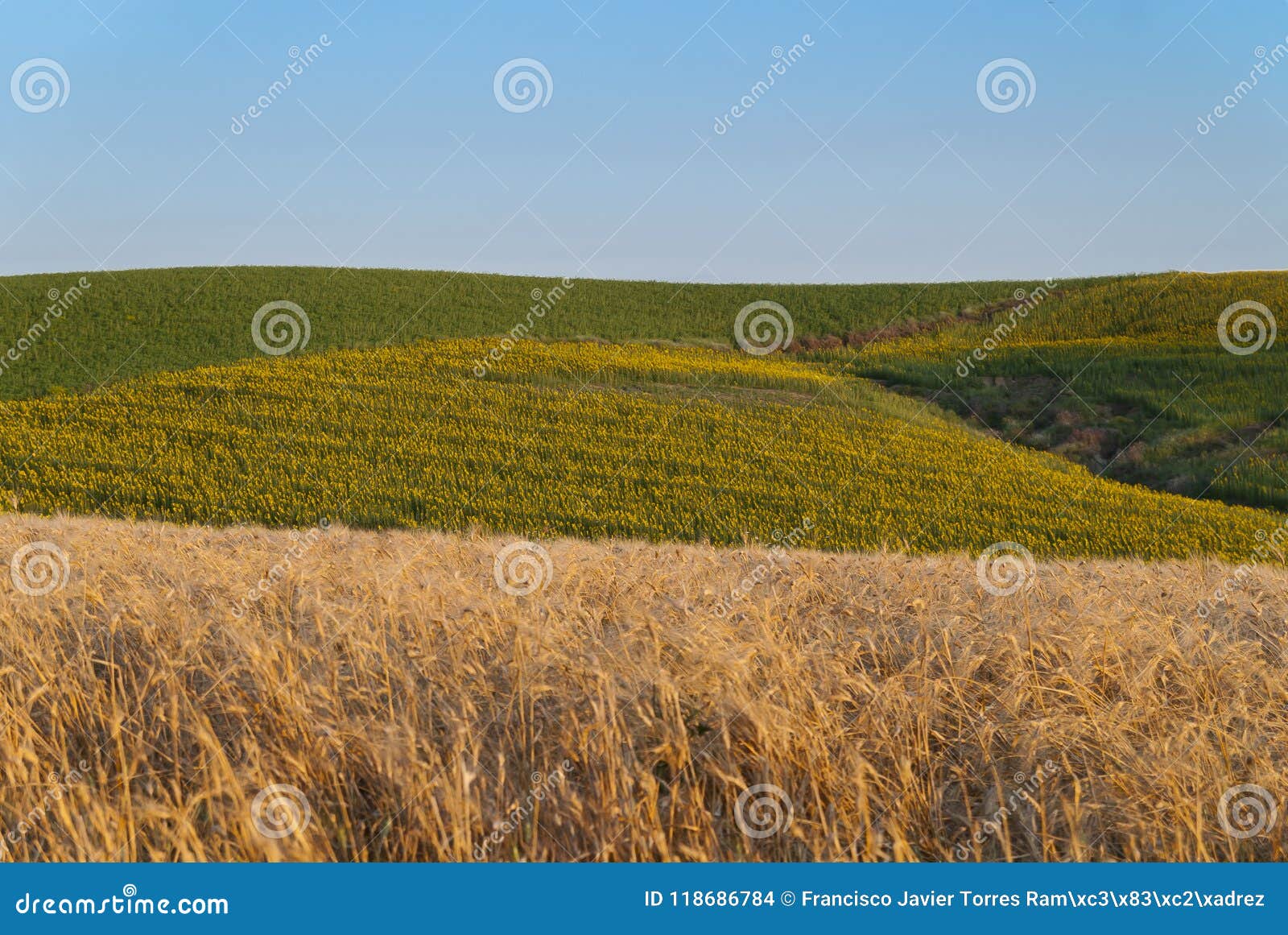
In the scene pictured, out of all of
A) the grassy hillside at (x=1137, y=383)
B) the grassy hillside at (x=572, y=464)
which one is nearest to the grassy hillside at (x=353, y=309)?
the grassy hillside at (x=572, y=464)

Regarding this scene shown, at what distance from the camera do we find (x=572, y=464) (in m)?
21.8

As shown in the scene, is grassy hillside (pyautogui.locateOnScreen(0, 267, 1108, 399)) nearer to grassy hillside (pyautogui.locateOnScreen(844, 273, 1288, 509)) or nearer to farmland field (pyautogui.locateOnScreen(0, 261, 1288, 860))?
grassy hillside (pyautogui.locateOnScreen(844, 273, 1288, 509))

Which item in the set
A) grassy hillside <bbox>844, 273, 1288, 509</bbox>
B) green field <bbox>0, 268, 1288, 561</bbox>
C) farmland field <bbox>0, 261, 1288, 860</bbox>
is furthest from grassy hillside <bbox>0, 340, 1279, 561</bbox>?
farmland field <bbox>0, 261, 1288, 860</bbox>

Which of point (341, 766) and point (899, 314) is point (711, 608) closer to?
point (341, 766)

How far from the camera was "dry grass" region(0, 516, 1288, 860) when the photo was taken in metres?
3.40

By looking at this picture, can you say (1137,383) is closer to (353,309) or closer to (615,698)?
(615,698)

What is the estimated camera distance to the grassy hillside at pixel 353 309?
37.7 metres

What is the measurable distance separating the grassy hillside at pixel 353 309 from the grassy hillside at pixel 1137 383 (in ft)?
28.2

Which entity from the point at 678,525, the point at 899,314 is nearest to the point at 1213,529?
the point at 678,525

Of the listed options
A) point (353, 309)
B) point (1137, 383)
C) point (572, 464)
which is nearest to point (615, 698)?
point (572, 464)

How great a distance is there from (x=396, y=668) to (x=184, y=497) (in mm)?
18161

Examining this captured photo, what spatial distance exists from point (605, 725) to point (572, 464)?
18.3 meters

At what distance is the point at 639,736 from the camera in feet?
12.1

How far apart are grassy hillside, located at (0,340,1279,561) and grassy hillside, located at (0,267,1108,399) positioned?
7115 mm
